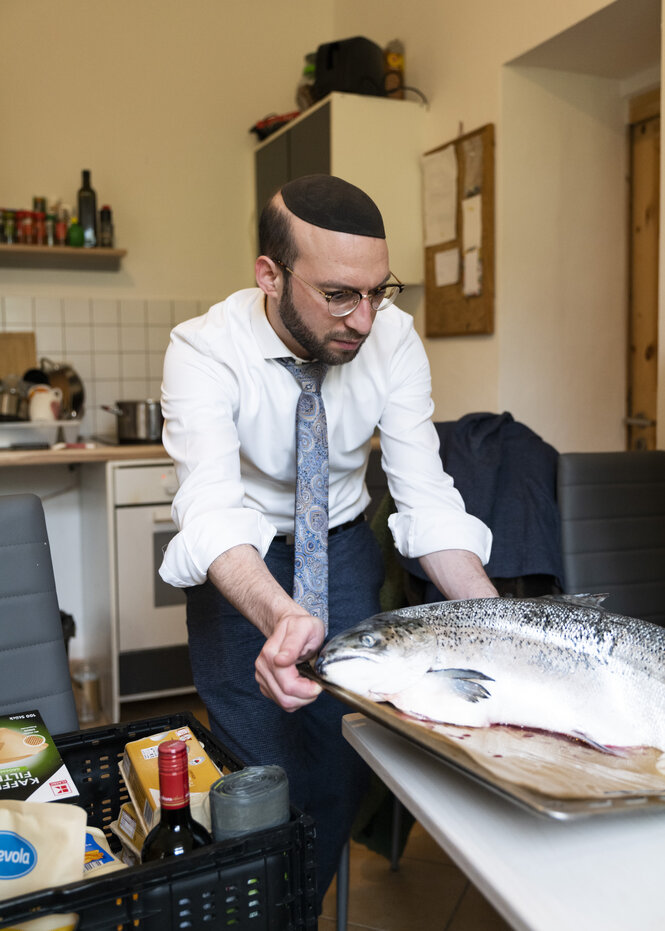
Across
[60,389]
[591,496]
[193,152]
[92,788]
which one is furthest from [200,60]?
[92,788]

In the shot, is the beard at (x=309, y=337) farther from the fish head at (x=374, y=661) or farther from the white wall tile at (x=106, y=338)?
the white wall tile at (x=106, y=338)

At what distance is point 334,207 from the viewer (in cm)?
120

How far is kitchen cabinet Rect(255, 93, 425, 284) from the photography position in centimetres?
329

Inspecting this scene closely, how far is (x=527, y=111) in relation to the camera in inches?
114

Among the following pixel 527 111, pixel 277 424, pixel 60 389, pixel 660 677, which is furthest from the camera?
pixel 60 389

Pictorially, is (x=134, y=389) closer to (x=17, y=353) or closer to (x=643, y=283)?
Answer: (x=17, y=353)

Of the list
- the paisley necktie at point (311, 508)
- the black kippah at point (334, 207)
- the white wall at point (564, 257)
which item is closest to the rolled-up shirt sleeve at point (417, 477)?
the paisley necktie at point (311, 508)

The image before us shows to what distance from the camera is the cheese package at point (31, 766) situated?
86cm

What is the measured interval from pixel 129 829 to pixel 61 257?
3.26 metres

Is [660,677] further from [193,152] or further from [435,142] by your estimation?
[193,152]

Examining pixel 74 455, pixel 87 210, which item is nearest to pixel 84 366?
pixel 87 210

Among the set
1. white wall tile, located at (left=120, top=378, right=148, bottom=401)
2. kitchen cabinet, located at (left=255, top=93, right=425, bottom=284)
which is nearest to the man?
kitchen cabinet, located at (left=255, top=93, right=425, bottom=284)

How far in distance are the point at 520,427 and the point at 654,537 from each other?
39 centimetres

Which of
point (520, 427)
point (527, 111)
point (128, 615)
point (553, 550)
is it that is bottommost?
point (128, 615)
